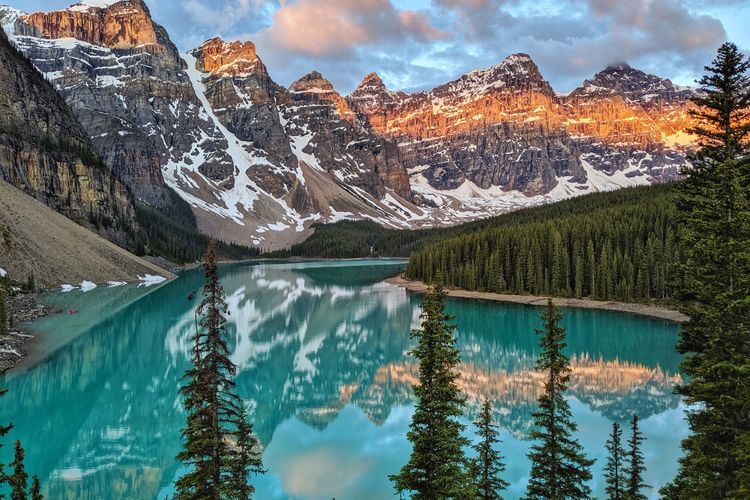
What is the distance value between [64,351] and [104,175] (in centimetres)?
10614

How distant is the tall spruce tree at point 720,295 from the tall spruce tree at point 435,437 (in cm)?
514

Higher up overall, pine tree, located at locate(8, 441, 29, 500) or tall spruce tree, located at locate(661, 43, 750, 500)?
tall spruce tree, located at locate(661, 43, 750, 500)

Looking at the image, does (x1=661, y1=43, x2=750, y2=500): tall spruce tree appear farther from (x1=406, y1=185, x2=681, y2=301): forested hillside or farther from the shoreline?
(x1=406, y1=185, x2=681, y2=301): forested hillside

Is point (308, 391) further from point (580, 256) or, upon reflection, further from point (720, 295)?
point (580, 256)

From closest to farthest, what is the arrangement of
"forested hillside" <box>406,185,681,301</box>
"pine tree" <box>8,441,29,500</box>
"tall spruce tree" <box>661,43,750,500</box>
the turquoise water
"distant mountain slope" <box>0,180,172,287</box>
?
"pine tree" <box>8,441,29,500</box>, "tall spruce tree" <box>661,43,750,500</box>, the turquoise water, "distant mountain slope" <box>0,180,172,287</box>, "forested hillside" <box>406,185,681,301</box>

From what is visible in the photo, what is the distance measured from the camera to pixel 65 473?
76.1 feet

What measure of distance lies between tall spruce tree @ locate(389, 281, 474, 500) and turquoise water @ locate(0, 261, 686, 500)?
10.2 m

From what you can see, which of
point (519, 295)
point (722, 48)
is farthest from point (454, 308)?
point (722, 48)

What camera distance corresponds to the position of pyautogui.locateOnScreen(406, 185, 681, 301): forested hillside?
245 ft

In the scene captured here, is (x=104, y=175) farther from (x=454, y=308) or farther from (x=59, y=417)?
(x=59, y=417)

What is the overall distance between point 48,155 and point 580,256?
11005cm

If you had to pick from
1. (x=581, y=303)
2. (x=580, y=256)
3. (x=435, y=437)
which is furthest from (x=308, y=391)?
(x=580, y=256)

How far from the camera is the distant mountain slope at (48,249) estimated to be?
74.2m

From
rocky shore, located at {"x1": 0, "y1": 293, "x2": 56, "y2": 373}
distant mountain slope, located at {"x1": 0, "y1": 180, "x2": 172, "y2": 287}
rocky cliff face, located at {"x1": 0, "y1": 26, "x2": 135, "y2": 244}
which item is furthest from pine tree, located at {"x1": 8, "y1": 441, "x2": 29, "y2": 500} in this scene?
rocky cliff face, located at {"x1": 0, "y1": 26, "x2": 135, "y2": 244}
